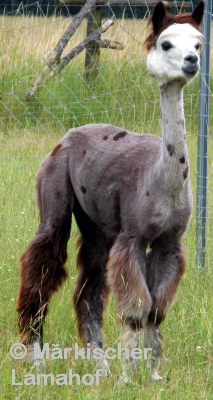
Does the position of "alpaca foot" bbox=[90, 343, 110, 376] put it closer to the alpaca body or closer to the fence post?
the alpaca body

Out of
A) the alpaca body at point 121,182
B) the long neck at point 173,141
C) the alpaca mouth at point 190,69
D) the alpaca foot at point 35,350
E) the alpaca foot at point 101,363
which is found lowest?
the alpaca foot at point 35,350

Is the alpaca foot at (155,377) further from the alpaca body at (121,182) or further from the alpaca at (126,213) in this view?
the alpaca body at (121,182)

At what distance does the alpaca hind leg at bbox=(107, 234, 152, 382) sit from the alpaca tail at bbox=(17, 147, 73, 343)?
0.56 metres

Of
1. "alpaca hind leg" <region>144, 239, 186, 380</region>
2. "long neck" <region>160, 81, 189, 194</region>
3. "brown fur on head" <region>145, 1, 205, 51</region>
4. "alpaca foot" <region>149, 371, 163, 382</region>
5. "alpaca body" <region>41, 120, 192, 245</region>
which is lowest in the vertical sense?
"alpaca foot" <region>149, 371, 163, 382</region>

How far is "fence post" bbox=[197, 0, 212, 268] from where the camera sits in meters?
5.71

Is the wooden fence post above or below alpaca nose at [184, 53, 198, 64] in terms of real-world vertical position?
below

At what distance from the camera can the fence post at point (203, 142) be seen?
5.71m

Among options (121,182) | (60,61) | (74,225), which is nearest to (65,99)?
(60,61)

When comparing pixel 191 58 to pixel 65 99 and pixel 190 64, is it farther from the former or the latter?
pixel 65 99

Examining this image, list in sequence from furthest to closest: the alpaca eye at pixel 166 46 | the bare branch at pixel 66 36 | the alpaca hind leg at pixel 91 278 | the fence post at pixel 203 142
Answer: the bare branch at pixel 66 36 < the fence post at pixel 203 142 < the alpaca hind leg at pixel 91 278 < the alpaca eye at pixel 166 46

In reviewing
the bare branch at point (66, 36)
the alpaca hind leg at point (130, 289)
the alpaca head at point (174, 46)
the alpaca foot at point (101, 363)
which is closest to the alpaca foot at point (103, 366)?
the alpaca foot at point (101, 363)

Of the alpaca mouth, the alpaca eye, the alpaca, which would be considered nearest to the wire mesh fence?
the alpaca

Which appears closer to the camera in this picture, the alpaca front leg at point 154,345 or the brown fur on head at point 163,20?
the brown fur on head at point 163,20

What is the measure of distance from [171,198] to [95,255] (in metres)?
1.04
